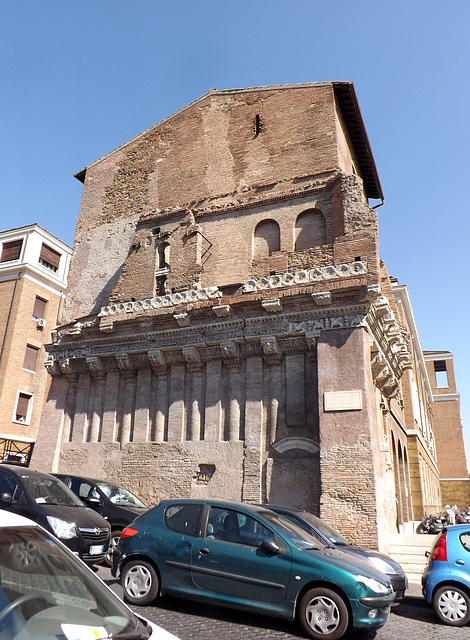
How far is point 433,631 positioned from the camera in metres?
6.15

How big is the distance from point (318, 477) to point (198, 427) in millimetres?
3501

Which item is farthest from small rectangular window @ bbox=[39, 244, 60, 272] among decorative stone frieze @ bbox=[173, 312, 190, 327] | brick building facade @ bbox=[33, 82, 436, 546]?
decorative stone frieze @ bbox=[173, 312, 190, 327]

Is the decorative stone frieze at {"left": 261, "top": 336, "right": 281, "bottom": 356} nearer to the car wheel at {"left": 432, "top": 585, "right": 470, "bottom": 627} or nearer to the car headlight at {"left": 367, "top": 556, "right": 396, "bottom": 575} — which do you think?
the car headlight at {"left": 367, "top": 556, "right": 396, "bottom": 575}

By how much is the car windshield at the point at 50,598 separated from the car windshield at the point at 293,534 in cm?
338

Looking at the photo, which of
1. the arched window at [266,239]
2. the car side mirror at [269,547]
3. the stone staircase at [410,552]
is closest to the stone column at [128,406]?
the arched window at [266,239]

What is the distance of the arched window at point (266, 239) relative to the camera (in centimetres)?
1474

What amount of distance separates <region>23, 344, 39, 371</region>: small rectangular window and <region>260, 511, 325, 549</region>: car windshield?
75.8 ft

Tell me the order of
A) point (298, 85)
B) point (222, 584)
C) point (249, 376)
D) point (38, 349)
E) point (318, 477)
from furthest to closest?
point (38, 349) < point (298, 85) < point (249, 376) < point (318, 477) < point (222, 584)

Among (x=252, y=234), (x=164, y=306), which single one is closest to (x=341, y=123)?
(x=252, y=234)

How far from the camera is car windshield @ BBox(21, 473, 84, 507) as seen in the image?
810 cm

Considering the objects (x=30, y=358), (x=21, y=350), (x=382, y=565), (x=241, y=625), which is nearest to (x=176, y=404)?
(x=382, y=565)

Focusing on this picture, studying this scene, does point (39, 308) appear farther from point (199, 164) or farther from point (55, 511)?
point (55, 511)

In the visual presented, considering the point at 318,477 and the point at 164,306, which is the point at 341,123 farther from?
the point at 318,477

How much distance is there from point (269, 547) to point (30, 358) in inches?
948
